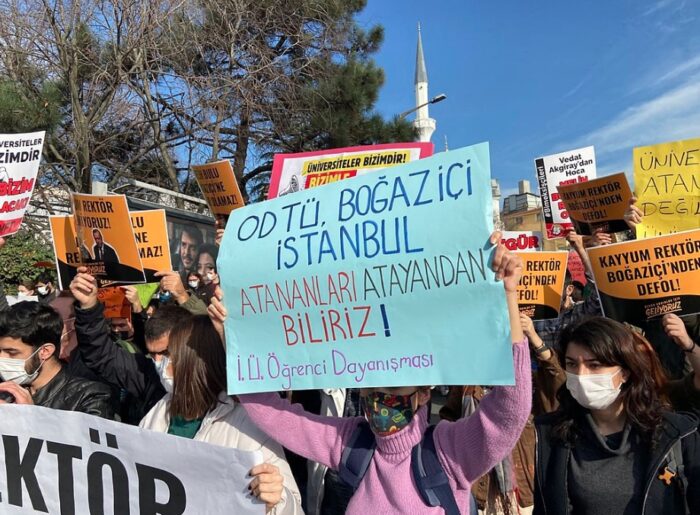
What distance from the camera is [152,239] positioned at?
3840 mm

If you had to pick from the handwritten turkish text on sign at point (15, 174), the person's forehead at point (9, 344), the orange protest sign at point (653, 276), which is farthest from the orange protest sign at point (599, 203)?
the handwritten turkish text on sign at point (15, 174)

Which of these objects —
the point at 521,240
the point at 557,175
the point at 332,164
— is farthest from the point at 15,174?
the point at 557,175

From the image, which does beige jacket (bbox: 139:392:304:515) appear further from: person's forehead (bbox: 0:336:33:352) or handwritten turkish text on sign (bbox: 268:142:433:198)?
handwritten turkish text on sign (bbox: 268:142:433:198)

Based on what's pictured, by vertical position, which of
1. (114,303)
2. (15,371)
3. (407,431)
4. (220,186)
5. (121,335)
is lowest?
(407,431)

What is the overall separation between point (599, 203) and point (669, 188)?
485 mm

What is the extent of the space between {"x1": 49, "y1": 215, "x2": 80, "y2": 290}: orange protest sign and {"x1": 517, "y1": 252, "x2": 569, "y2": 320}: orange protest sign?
3131mm

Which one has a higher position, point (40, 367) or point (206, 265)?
point (206, 265)

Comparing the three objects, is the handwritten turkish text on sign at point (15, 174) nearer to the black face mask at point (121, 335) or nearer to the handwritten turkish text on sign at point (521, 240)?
the black face mask at point (121, 335)

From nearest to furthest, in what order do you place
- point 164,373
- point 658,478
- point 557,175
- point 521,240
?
point 658,478, point 164,373, point 521,240, point 557,175

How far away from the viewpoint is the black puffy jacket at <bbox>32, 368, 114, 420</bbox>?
8.04 ft

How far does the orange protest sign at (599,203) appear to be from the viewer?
409cm

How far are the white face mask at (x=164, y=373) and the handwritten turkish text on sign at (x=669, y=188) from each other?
340 centimetres

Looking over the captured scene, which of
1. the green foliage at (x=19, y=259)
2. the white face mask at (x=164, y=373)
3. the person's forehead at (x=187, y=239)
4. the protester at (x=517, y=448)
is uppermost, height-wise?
the green foliage at (x=19, y=259)

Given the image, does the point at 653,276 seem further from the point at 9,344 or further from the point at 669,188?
the point at 9,344
